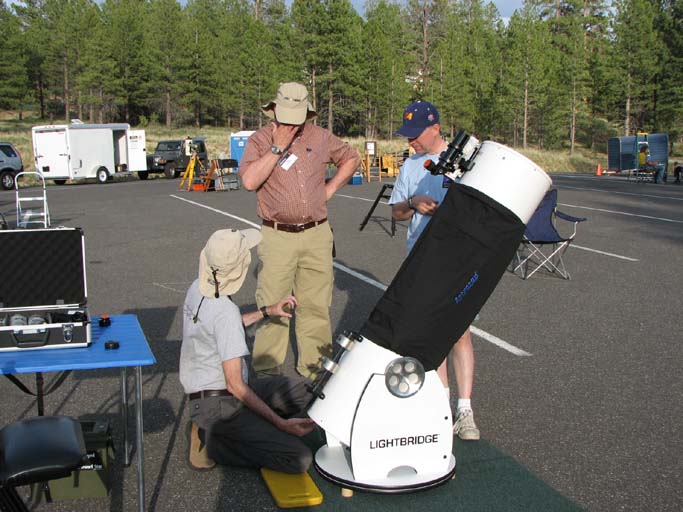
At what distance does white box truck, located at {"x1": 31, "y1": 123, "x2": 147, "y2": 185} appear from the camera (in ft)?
100

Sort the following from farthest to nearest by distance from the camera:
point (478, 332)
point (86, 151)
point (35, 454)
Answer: point (86, 151)
point (478, 332)
point (35, 454)

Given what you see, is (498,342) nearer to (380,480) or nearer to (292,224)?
(292,224)

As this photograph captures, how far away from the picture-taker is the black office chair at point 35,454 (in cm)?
198

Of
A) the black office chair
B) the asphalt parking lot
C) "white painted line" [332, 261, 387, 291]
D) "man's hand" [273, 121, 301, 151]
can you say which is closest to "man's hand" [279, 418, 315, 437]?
the asphalt parking lot

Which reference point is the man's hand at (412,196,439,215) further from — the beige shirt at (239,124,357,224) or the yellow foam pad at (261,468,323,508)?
the yellow foam pad at (261,468,323,508)

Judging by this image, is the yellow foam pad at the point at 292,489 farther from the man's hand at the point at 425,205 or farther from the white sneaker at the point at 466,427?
the man's hand at the point at 425,205

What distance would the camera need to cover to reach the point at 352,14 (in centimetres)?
7450

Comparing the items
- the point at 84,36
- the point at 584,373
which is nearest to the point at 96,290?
the point at 584,373

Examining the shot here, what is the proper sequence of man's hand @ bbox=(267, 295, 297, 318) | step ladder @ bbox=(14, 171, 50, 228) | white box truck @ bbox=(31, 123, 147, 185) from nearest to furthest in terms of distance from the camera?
man's hand @ bbox=(267, 295, 297, 318) → step ladder @ bbox=(14, 171, 50, 228) → white box truck @ bbox=(31, 123, 147, 185)

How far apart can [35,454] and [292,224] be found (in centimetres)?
297

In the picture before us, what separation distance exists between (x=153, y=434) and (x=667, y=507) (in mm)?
2750

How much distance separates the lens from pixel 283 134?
4.81 meters

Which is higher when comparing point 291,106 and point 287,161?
point 291,106

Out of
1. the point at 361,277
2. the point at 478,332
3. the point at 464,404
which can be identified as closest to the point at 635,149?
the point at 361,277
